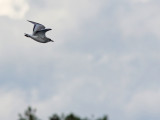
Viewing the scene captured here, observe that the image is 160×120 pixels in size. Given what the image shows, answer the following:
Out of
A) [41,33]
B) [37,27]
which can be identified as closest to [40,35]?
[41,33]

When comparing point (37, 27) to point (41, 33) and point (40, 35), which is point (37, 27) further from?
point (40, 35)

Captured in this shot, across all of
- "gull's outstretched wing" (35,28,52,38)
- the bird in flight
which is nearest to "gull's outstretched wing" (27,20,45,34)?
the bird in flight

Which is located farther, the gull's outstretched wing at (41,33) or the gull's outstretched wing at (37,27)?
the gull's outstretched wing at (37,27)

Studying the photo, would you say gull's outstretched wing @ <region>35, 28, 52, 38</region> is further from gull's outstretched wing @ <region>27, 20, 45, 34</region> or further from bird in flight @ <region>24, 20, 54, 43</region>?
gull's outstretched wing @ <region>27, 20, 45, 34</region>

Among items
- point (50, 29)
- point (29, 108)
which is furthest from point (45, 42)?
point (29, 108)

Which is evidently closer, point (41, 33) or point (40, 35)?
point (40, 35)

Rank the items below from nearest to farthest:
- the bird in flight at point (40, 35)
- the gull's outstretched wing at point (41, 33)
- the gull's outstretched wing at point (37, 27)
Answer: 1. the bird in flight at point (40, 35)
2. the gull's outstretched wing at point (41, 33)
3. the gull's outstretched wing at point (37, 27)

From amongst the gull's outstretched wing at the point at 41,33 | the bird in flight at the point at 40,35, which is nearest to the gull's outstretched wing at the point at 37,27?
the bird in flight at the point at 40,35

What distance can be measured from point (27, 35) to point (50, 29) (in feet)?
11.7

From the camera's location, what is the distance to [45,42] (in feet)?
392

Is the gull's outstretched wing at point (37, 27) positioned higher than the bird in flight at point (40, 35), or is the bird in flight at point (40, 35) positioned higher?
the gull's outstretched wing at point (37, 27)

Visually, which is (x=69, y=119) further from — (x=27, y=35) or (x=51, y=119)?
(x=27, y=35)

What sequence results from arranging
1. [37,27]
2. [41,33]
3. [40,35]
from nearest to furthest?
[40,35], [41,33], [37,27]

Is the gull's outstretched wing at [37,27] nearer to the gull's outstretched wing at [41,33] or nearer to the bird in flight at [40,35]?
the bird in flight at [40,35]
